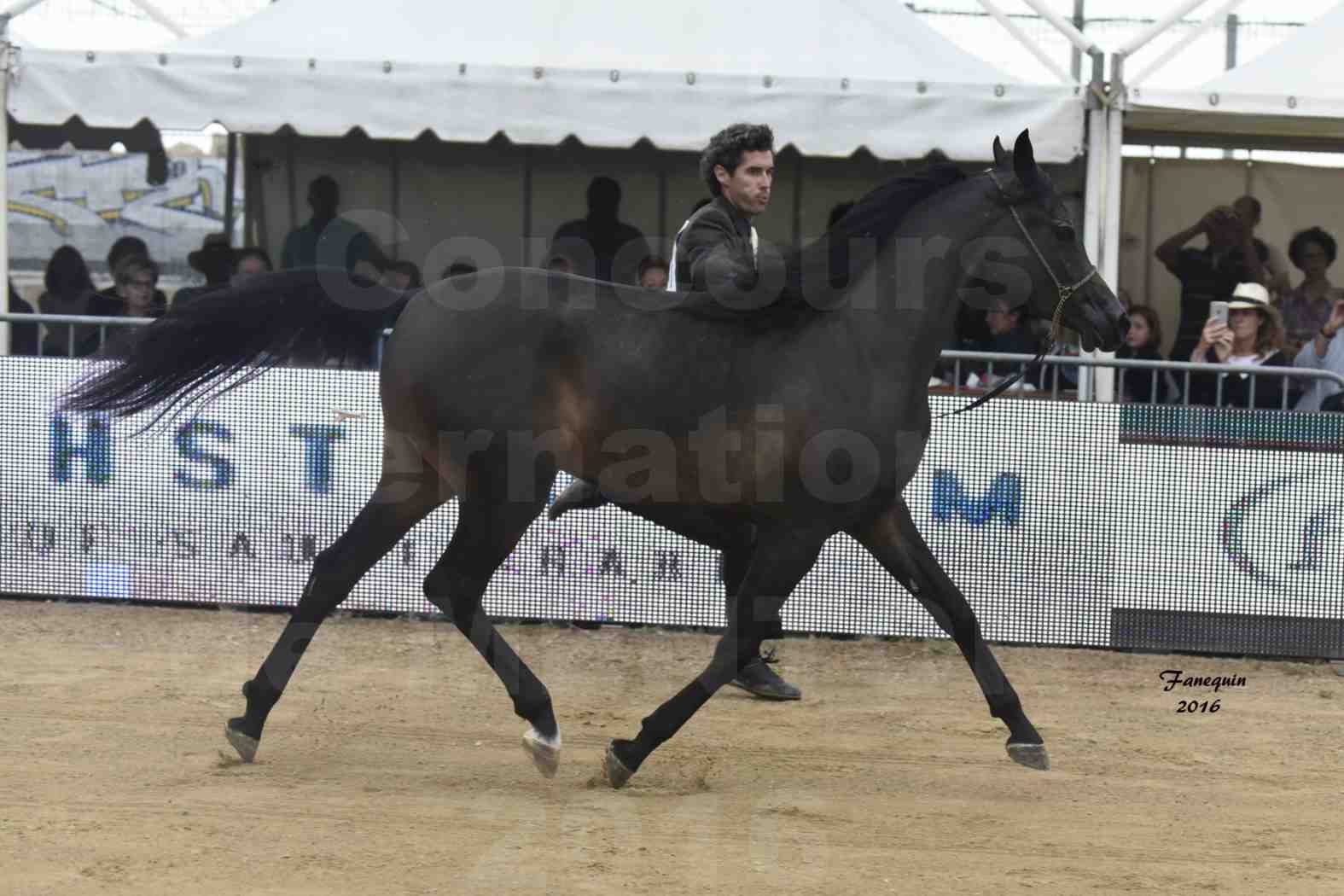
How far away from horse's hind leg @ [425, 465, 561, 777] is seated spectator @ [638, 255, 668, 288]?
13.0 ft

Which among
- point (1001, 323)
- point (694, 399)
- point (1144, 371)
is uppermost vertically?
point (1001, 323)

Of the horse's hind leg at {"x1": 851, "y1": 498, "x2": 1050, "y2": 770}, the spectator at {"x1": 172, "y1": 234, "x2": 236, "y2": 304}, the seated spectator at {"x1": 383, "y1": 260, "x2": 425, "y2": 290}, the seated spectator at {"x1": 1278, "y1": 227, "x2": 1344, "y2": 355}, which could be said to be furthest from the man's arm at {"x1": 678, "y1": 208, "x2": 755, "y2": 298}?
the spectator at {"x1": 172, "y1": 234, "x2": 236, "y2": 304}

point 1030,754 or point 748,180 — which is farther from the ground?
point 748,180

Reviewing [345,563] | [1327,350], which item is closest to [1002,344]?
[1327,350]

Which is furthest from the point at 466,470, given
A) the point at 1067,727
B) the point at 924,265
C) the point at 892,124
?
the point at 892,124

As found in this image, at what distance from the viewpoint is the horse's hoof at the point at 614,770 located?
4.82 metres

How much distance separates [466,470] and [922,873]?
179 centimetres

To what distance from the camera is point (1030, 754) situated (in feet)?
16.9

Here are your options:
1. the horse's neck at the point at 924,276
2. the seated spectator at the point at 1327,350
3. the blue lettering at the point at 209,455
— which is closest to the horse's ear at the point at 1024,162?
the horse's neck at the point at 924,276

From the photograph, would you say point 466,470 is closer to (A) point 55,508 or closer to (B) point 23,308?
(A) point 55,508

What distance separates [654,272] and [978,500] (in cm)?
248

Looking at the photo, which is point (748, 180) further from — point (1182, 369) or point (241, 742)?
point (1182, 369)

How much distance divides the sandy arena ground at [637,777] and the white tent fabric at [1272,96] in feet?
8.92

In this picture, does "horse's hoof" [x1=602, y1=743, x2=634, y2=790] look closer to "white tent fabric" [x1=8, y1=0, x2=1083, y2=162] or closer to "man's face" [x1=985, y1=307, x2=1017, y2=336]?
"white tent fabric" [x1=8, y1=0, x2=1083, y2=162]
